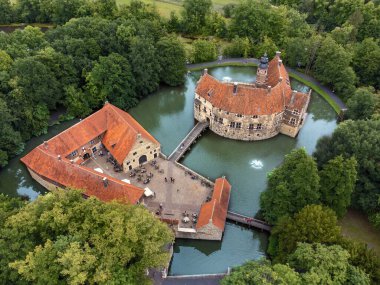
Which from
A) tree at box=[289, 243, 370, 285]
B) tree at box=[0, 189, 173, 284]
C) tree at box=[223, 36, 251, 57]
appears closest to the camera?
tree at box=[0, 189, 173, 284]

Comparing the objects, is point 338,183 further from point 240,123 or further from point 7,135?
point 7,135

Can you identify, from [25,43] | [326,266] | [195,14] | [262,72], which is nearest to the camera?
[326,266]

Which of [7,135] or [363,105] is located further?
[363,105]

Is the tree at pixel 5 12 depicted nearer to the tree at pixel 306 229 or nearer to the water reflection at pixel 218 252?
the water reflection at pixel 218 252

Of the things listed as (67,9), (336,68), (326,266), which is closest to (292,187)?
(326,266)

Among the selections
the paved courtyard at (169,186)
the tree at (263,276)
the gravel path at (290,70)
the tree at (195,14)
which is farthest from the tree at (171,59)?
the tree at (263,276)

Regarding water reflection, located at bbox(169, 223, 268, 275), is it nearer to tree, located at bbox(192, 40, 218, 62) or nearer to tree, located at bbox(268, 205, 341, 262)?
tree, located at bbox(268, 205, 341, 262)

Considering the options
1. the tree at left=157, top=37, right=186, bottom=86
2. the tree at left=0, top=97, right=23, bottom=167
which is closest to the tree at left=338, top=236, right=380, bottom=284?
the tree at left=157, top=37, right=186, bottom=86
